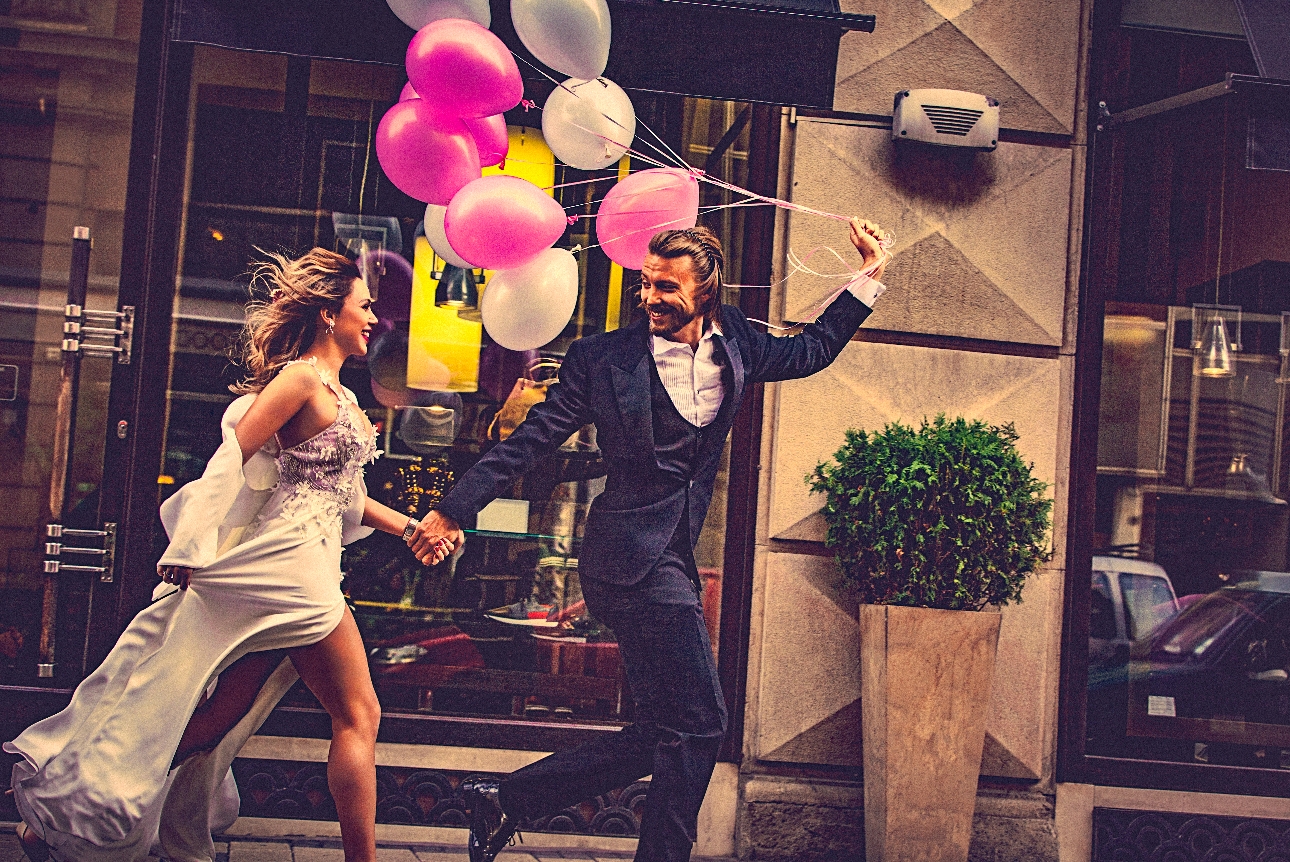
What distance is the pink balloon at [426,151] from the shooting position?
3.92 m

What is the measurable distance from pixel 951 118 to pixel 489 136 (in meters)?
2.16

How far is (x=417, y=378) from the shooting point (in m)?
5.28

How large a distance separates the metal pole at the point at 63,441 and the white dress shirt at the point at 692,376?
8.93 ft

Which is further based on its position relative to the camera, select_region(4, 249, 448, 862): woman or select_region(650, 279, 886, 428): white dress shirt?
select_region(650, 279, 886, 428): white dress shirt

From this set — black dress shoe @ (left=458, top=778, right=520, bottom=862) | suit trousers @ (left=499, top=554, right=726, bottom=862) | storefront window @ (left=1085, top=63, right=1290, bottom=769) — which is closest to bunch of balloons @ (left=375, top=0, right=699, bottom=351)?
suit trousers @ (left=499, top=554, right=726, bottom=862)

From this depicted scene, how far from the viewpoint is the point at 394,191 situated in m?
5.30

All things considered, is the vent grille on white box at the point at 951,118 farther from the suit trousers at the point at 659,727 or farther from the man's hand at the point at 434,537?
the man's hand at the point at 434,537

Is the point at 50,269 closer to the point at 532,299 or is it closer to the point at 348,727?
the point at 532,299

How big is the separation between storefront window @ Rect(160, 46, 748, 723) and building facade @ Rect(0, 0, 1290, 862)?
0.01m

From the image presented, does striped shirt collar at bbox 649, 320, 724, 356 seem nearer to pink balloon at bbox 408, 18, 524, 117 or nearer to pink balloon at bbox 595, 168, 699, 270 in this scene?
pink balloon at bbox 595, 168, 699, 270

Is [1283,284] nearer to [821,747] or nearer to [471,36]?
[821,747]

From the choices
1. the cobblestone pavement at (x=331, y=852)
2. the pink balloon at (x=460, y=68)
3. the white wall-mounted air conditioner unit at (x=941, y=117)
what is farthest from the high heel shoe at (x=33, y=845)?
the white wall-mounted air conditioner unit at (x=941, y=117)

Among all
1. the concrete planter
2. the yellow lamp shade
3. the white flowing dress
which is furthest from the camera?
the yellow lamp shade

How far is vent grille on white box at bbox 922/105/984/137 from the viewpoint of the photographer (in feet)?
17.0
